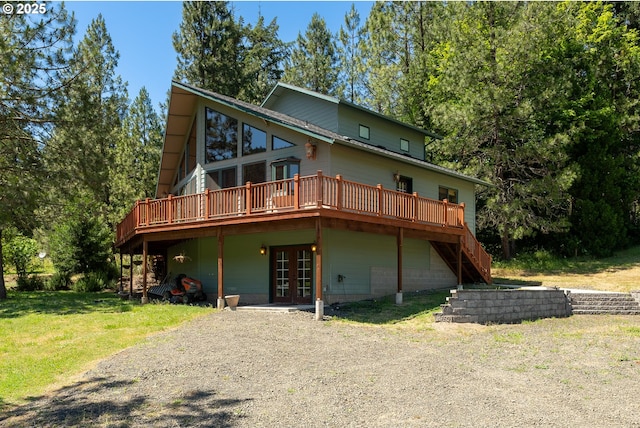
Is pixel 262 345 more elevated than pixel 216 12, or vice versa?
pixel 216 12

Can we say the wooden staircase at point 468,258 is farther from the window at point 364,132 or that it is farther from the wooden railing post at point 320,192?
the wooden railing post at point 320,192

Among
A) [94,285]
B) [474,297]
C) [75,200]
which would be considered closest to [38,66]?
[75,200]

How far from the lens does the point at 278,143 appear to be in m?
16.9

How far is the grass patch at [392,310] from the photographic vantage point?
12.7m

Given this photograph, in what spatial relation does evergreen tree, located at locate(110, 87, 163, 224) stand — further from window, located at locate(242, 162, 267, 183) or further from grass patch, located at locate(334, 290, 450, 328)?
grass patch, located at locate(334, 290, 450, 328)

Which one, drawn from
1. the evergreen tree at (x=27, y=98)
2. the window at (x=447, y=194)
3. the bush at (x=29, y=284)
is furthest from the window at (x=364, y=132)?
the bush at (x=29, y=284)

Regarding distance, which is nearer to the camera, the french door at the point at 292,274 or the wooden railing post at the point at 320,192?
the wooden railing post at the point at 320,192

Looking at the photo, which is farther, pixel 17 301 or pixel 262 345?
pixel 17 301

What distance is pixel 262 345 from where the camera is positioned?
9.88 metres

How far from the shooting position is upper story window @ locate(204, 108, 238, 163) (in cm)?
1825

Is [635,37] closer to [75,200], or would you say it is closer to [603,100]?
[603,100]

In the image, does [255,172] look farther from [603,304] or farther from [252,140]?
[603,304]

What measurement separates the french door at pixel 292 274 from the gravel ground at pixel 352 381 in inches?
179

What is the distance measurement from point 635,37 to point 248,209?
2797cm
